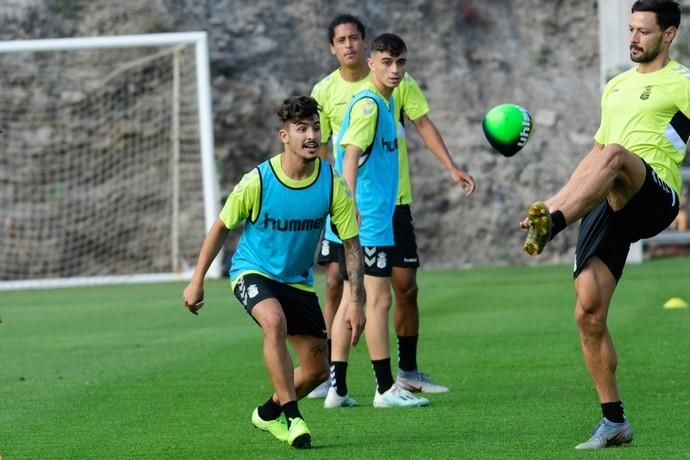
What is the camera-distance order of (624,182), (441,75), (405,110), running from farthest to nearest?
(441,75), (405,110), (624,182)

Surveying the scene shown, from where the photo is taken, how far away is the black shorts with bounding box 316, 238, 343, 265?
9.52 metres

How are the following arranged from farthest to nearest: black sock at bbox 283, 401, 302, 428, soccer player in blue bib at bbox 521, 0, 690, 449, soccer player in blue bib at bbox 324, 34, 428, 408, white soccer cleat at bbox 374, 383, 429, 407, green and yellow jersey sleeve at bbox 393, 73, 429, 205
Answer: green and yellow jersey sleeve at bbox 393, 73, 429, 205, soccer player in blue bib at bbox 324, 34, 428, 408, white soccer cleat at bbox 374, 383, 429, 407, black sock at bbox 283, 401, 302, 428, soccer player in blue bib at bbox 521, 0, 690, 449

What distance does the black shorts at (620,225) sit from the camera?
272 inches

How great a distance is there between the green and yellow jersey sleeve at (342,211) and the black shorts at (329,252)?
1.85 meters

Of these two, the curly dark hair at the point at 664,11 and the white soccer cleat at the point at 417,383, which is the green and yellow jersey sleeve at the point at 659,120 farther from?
the white soccer cleat at the point at 417,383

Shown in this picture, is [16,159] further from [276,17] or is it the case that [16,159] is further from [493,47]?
[493,47]

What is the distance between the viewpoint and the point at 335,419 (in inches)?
326

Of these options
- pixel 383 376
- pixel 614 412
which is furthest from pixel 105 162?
pixel 614 412

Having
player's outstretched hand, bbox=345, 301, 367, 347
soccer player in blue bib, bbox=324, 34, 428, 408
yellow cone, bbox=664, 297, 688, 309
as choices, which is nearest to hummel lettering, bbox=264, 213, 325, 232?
player's outstretched hand, bbox=345, 301, 367, 347

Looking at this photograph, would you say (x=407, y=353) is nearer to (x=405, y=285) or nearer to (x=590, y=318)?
(x=405, y=285)

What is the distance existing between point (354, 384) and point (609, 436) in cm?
325

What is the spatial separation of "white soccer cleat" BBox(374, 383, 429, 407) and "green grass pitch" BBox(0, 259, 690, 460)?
0.10 m

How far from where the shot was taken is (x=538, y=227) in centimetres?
629

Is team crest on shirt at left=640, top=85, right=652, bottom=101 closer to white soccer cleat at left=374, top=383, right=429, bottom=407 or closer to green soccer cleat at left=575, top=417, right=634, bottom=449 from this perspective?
green soccer cleat at left=575, top=417, right=634, bottom=449
